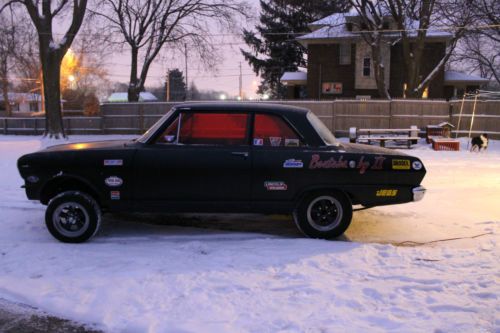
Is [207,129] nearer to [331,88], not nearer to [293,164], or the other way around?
[293,164]

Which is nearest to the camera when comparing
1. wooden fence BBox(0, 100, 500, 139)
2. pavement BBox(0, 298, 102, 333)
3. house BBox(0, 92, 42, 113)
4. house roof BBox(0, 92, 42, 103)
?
pavement BBox(0, 298, 102, 333)

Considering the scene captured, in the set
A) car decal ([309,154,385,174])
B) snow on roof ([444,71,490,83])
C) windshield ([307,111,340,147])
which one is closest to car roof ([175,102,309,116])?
windshield ([307,111,340,147])

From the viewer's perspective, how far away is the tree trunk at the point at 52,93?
24969 mm

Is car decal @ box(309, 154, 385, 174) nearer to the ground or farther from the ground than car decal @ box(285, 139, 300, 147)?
nearer to the ground

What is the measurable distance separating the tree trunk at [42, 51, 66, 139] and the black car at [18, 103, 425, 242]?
20623 millimetres

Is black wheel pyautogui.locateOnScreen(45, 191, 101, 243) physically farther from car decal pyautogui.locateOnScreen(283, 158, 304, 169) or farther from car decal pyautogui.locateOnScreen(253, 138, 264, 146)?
car decal pyautogui.locateOnScreen(283, 158, 304, 169)

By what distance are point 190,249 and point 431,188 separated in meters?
6.10

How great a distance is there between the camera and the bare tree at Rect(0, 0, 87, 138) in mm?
24828

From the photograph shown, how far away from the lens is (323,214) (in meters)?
6.29

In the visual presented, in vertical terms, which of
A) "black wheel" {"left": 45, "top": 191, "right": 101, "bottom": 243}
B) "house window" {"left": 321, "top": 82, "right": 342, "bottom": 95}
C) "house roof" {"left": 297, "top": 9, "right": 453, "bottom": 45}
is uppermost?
"house roof" {"left": 297, "top": 9, "right": 453, "bottom": 45}

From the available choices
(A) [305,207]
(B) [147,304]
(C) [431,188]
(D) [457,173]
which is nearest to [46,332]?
(B) [147,304]

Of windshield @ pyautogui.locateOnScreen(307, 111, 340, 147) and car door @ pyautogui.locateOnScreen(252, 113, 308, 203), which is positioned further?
windshield @ pyautogui.locateOnScreen(307, 111, 340, 147)

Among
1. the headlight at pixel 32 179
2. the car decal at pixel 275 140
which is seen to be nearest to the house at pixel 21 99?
the headlight at pixel 32 179

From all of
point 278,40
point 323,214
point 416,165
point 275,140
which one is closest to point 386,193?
point 416,165
